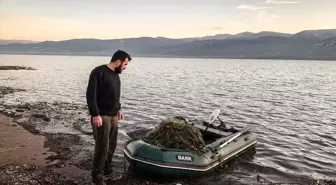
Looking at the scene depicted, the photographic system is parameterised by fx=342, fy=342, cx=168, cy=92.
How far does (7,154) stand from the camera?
436 inches

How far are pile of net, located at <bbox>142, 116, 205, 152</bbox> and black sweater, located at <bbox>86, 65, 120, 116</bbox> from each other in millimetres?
2459

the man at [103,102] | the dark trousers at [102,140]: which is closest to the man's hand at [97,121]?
the man at [103,102]

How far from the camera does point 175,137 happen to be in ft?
34.5

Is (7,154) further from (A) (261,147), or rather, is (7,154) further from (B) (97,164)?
(A) (261,147)

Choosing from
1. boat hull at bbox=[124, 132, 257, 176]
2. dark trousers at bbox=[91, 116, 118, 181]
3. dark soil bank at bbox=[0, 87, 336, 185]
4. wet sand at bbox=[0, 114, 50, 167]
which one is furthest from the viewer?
wet sand at bbox=[0, 114, 50, 167]

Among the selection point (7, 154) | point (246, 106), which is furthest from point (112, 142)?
point (246, 106)

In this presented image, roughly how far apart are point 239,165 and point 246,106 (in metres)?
15.8

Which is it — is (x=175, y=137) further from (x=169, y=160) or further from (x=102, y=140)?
(x=102, y=140)

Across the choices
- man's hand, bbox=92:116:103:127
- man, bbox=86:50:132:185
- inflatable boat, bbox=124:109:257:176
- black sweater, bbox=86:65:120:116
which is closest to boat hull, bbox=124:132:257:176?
inflatable boat, bbox=124:109:257:176

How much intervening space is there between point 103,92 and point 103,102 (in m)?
0.26

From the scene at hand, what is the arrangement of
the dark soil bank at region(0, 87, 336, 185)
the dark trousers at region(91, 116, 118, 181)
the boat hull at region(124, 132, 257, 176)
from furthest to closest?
1. the boat hull at region(124, 132, 257, 176)
2. the dark soil bank at region(0, 87, 336, 185)
3. the dark trousers at region(91, 116, 118, 181)

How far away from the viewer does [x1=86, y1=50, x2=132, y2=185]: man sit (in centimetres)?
795

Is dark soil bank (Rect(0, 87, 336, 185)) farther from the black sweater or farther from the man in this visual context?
the black sweater

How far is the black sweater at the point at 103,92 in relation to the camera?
26.0 ft
